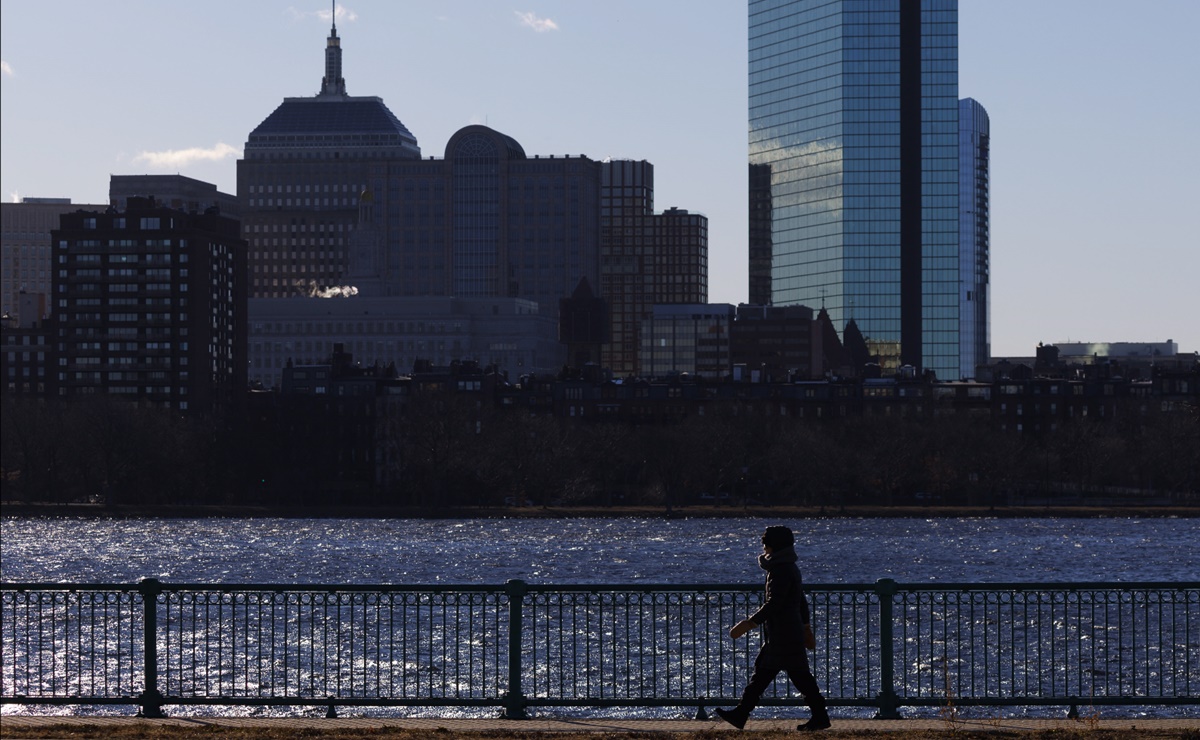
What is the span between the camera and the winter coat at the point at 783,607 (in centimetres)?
2658

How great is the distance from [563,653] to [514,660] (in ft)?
80.7

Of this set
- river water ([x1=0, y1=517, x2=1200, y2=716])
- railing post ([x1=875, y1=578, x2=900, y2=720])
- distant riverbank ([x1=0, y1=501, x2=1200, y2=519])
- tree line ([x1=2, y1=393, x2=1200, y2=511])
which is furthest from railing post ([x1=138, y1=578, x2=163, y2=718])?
tree line ([x1=2, y1=393, x2=1200, y2=511])

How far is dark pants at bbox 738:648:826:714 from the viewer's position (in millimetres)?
26812

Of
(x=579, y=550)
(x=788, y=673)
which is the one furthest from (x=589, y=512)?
(x=788, y=673)

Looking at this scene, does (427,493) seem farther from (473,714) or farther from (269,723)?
(269,723)

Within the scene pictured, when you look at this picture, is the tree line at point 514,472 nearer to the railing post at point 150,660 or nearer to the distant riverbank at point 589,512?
the distant riverbank at point 589,512

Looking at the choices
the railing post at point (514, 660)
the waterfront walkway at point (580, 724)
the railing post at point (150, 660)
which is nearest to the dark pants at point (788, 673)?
the waterfront walkway at point (580, 724)

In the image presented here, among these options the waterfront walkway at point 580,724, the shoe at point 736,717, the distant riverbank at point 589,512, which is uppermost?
the shoe at point 736,717

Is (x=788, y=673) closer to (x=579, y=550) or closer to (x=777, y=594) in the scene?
(x=777, y=594)

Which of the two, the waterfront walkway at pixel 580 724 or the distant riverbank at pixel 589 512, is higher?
the waterfront walkway at pixel 580 724

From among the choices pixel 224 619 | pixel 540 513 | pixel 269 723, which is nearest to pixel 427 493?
pixel 540 513

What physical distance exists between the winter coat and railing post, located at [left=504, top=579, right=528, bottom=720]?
14.6 feet

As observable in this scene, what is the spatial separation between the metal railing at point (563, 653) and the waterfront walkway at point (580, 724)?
463mm

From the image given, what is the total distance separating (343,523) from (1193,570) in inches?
3293
